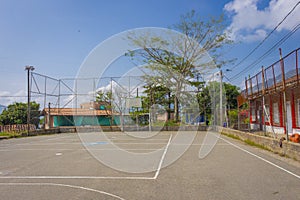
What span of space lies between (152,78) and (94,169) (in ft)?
63.3

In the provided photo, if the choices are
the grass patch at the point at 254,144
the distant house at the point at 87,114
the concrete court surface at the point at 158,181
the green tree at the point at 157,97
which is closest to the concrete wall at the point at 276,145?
the grass patch at the point at 254,144

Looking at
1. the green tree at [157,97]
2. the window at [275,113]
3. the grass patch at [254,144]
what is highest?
the green tree at [157,97]

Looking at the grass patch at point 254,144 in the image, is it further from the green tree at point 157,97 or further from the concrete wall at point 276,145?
the green tree at point 157,97

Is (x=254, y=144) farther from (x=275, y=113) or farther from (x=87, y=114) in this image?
(x=87, y=114)

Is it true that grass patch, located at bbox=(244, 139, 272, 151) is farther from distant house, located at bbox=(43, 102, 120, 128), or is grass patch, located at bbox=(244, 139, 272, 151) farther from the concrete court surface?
distant house, located at bbox=(43, 102, 120, 128)

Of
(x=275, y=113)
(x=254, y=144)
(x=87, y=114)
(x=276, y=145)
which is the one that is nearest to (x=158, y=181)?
(x=276, y=145)

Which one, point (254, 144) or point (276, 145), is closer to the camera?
point (276, 145)

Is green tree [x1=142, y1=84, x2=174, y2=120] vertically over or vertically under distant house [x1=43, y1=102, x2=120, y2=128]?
over

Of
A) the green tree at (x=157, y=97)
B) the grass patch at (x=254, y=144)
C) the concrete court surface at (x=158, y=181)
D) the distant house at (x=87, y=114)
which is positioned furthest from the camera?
the distant house at (x=87, y=114)

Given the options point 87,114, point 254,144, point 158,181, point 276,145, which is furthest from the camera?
point 87,114

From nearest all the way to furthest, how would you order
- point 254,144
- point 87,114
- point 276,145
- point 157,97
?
point 276,145, point 254,144, point 157,97, point 87,114

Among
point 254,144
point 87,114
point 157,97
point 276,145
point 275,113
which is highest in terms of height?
point 157,97

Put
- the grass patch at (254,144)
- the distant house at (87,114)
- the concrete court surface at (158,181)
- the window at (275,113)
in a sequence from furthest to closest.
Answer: the distant house at (87,114) < the window at (275,113) < the grass patch at (254,144) < the concrete court surface at (158,181)

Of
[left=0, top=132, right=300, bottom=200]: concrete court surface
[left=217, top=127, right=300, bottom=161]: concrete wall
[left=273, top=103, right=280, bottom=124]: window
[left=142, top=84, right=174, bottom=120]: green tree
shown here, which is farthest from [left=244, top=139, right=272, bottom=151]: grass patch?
[left=142, top=84, right=174, bottom=120]: green tree
